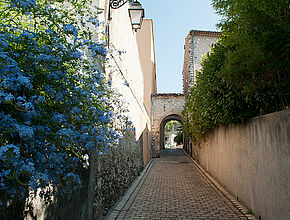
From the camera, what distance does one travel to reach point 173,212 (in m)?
4.73

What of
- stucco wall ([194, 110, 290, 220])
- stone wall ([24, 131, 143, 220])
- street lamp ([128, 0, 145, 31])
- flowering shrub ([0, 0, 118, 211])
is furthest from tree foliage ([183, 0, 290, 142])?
stone wall ([24, 131, 143, 220])

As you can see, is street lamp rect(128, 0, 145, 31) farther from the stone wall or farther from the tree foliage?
the stone wall

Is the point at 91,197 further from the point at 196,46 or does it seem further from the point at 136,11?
the point at 196,46

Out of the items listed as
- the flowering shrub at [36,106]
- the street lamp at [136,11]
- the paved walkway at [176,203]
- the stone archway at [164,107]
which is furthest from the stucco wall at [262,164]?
the stone archway at [164,107]

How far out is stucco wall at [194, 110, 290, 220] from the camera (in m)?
3.19

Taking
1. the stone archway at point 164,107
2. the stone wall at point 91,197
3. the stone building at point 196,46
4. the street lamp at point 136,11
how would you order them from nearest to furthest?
the stone wall at point 91,197, the street lamp at point 136,11, the stone building at point 196,46, the stone archway at point 164,107

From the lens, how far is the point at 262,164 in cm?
393

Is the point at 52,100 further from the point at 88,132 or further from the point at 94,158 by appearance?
the point at 94,158

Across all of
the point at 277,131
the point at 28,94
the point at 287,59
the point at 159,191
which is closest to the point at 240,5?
the point at 287,59

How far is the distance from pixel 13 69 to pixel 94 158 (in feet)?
8.25

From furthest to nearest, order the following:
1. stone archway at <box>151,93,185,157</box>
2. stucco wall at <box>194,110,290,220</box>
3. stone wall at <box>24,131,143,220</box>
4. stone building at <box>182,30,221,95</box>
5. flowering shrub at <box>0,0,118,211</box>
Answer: stone archway at <box>151,93,185,157</box>
stone building at <box>182,30,221,95</box>
stucco wall at <box>194,110,290,220</box>
stone wall at <box>24,131,143,220</box>
flowering shrub at <box>0,0,118,211</box>

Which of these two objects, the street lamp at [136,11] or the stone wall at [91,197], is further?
the street lamp at [136,11]

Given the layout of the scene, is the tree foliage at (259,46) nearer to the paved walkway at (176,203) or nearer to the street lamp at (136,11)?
the street lamp at (136,11)

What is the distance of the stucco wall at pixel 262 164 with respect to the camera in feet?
10.5
